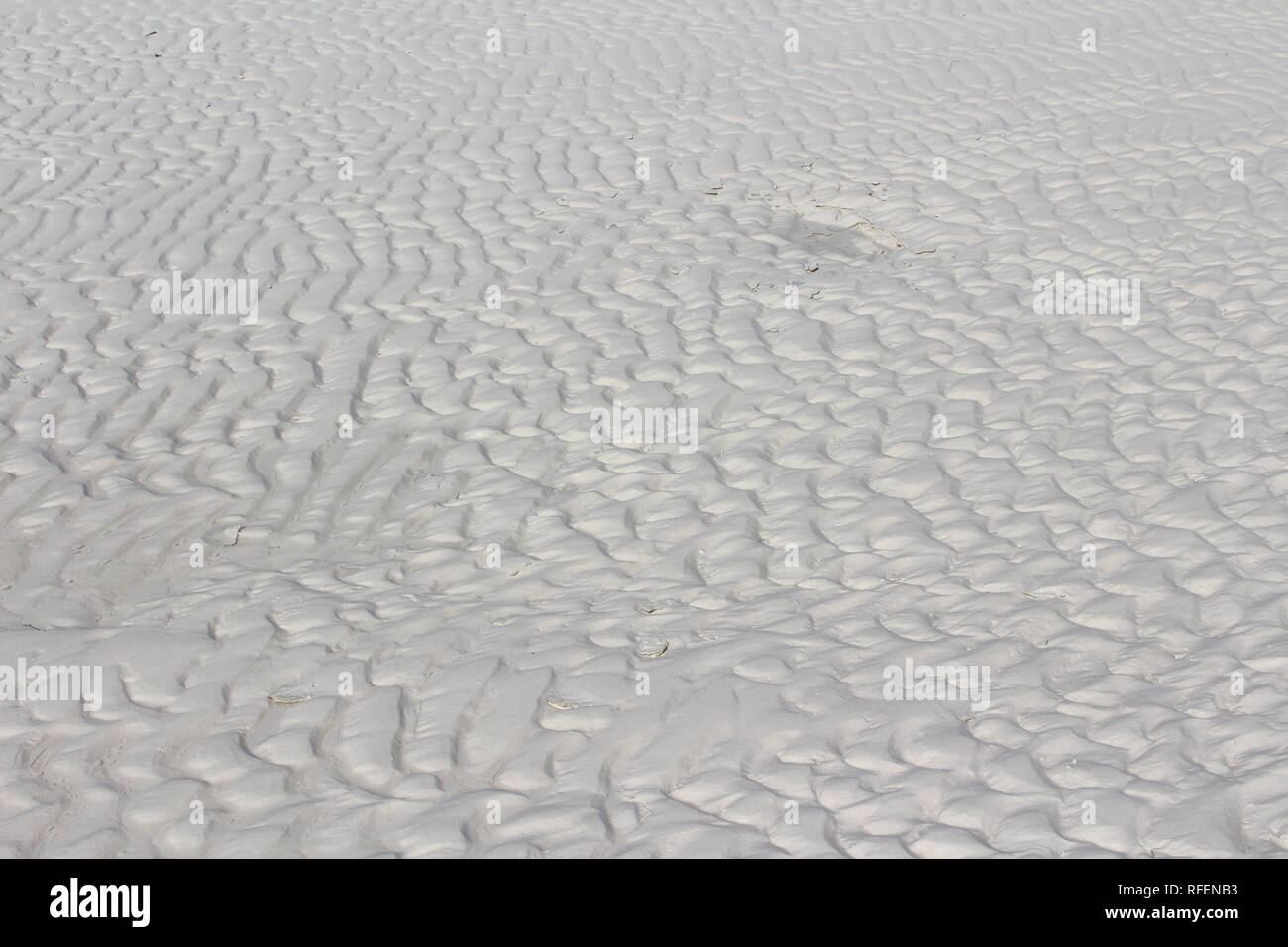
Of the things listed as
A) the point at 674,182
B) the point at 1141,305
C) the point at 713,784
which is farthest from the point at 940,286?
the point at 713,784

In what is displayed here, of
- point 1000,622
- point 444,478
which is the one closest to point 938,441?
point 1000,622

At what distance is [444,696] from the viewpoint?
162 inches

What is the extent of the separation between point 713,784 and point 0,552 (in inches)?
129

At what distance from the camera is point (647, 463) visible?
18.4 ft

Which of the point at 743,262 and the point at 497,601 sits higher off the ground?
the point at 743,262

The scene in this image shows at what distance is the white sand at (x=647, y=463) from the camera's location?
12.2ft

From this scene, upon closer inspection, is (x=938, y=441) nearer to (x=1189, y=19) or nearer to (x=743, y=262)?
(x=743, y=262)

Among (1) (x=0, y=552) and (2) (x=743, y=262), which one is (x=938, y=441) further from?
(1) (x=0, y=552)

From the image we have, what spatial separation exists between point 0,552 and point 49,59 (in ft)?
25.0

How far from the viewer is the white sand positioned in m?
3.71

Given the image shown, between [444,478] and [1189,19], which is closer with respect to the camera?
[444,478]
